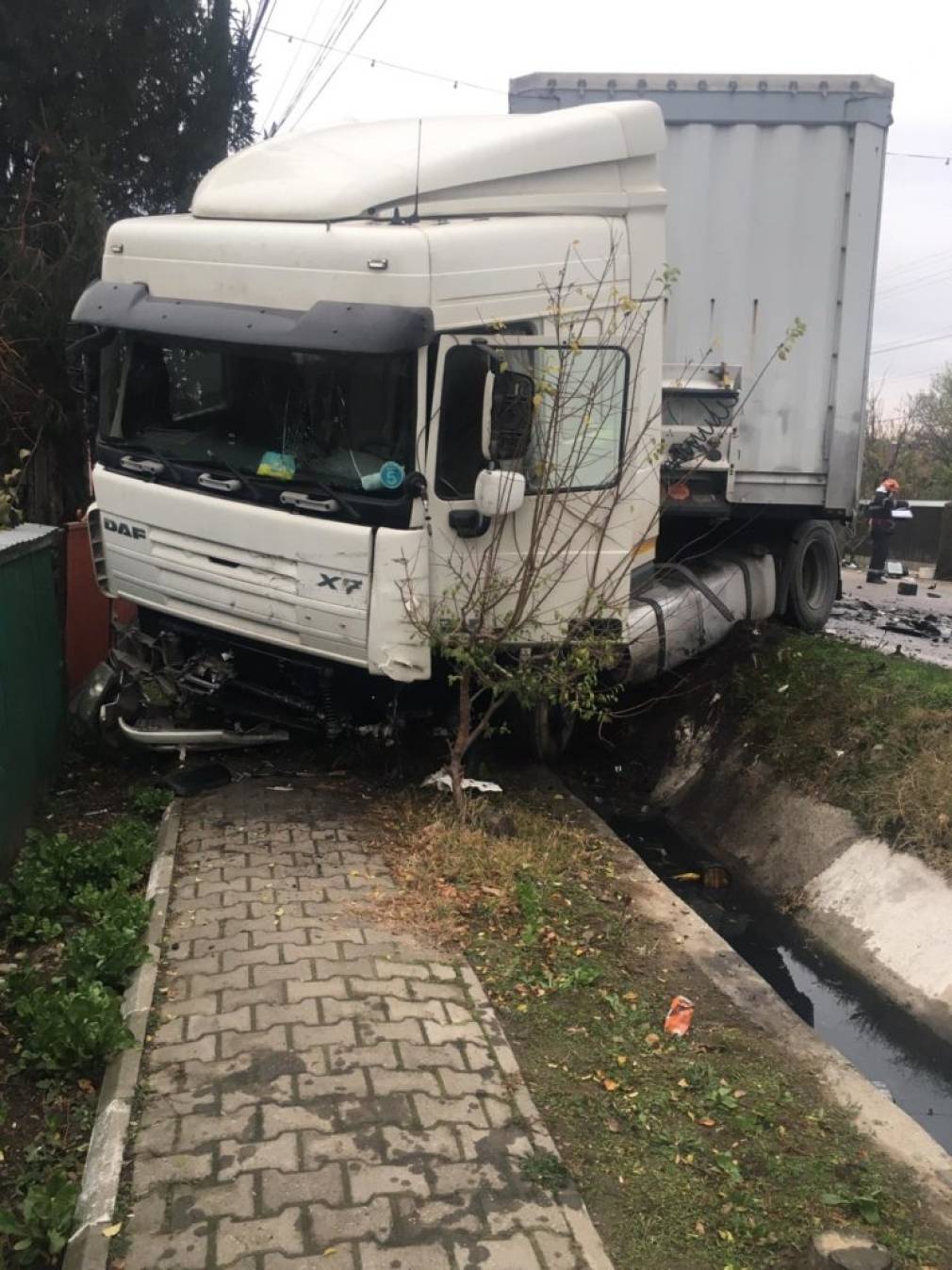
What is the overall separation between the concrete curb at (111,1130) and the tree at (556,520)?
1.84 metres

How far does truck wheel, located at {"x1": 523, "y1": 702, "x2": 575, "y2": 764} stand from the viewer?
663 cm

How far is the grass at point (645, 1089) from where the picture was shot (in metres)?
2.94

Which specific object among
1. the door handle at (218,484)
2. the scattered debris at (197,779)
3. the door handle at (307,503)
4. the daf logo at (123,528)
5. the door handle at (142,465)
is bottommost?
the scattered debris at (197,779)

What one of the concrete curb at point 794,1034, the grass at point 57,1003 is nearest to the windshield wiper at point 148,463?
the grass at point 57,1003

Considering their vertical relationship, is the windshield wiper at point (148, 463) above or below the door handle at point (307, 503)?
above

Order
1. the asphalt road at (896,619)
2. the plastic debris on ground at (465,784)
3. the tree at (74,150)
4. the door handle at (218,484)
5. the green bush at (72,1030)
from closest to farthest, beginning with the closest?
the green bush at (72,1030) → the door handle at (218,484) → the plastic debris on ground at (465,784) → the tree at (74,150) → the asphalt road at (896,619)

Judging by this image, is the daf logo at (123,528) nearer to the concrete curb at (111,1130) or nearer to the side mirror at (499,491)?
the side mirror at (499,491)

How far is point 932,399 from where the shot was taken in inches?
1588

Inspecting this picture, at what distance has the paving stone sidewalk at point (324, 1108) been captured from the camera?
2.73 meters

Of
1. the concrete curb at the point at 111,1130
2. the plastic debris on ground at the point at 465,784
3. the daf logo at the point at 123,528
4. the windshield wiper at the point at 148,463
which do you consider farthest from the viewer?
the plastic debris on ground at the point at 465,784

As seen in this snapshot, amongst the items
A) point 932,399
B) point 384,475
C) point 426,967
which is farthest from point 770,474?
point 932,399

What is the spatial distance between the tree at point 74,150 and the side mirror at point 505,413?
14.0ft

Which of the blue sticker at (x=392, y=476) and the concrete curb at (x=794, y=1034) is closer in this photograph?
the concrete curb at (x=794, y=1034)

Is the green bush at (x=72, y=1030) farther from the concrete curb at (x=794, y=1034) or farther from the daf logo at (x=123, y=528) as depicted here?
the daf logo at (x=123, y=528)
